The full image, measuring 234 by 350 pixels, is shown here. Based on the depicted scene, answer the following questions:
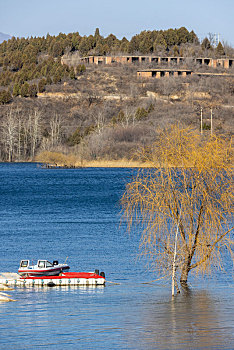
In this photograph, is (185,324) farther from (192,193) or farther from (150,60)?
(150,60)

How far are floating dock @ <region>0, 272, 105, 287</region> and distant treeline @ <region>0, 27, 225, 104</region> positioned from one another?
5175 inches

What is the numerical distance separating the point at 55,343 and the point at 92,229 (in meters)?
22.6

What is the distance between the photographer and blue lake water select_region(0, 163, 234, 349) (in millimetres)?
17812

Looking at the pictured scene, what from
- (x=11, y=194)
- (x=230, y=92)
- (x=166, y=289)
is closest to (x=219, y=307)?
(x=166, y=289)

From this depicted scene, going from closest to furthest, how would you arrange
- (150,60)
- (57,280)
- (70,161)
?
(57,280) → (70,161) → (150,60)

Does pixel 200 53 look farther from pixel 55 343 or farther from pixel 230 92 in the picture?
pixel 55 343

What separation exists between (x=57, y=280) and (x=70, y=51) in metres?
170

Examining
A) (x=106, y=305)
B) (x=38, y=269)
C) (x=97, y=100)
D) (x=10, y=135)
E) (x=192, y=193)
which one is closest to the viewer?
(x=192, y=193)

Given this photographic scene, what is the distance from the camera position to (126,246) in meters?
33.3

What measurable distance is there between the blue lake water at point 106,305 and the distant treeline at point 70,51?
12087 centimetres

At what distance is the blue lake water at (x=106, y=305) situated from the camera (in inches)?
701

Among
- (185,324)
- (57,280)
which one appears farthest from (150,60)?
(185,324)

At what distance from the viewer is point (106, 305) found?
21.4 metres

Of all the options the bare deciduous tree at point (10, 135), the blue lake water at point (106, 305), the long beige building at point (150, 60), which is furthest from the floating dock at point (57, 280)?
the long beige building at point (150, 60)
